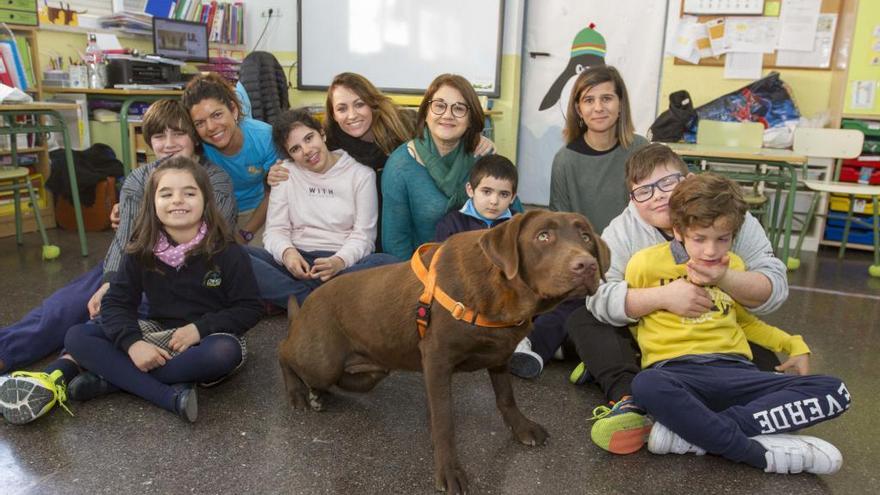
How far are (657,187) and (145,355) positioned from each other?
5.63 feet

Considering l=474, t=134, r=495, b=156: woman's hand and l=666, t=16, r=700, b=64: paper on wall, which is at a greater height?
l=666, t=16, r=700, b=64: paper on wall

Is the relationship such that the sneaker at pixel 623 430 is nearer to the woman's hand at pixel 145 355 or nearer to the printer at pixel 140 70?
the woman's hand at pixel 145 355

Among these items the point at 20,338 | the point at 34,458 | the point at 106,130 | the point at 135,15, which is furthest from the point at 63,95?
the point at 34,458

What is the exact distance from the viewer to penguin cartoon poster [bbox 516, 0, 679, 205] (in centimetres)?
592

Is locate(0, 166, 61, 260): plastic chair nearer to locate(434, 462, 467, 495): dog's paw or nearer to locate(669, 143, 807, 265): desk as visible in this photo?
locate(434, 462, 467, 495): dog's paw

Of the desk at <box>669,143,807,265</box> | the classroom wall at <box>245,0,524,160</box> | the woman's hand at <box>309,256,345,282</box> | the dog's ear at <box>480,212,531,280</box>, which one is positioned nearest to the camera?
the dog's ear at <box>480,212,531,280</box>

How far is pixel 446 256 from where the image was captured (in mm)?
1728

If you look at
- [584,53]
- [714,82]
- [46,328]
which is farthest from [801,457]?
[584,53]

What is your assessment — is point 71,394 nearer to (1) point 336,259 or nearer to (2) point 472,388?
(1) point 336,259

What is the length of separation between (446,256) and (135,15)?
17.4 feet

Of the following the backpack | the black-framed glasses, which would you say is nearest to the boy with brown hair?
the black-framed glasses

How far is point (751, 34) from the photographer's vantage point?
17.7 feet

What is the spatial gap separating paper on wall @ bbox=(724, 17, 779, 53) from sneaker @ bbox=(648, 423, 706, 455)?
454 cm

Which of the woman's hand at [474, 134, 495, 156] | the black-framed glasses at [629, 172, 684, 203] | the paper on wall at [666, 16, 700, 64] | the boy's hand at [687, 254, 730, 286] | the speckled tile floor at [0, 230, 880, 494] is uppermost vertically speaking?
the paper on wall at [666, 16, 700, 64]
